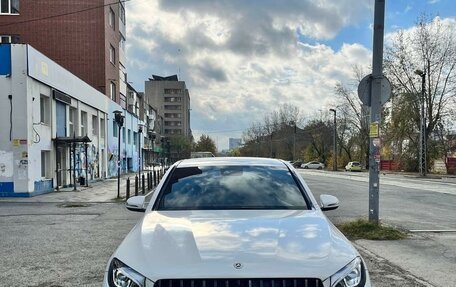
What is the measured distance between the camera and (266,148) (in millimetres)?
114375

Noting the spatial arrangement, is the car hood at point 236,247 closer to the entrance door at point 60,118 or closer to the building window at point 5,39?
the entrance door at point 60,118

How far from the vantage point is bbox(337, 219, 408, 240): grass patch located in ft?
30.3

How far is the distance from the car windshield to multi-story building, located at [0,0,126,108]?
31.4m

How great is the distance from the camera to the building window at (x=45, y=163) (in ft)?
76.8

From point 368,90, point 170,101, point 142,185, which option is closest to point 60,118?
point 142,185

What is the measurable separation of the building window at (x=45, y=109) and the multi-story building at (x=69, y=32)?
503 inches

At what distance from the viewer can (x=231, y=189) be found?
4.93 m

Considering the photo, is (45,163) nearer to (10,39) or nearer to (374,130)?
(10,39)

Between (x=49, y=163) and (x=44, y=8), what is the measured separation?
16214mm

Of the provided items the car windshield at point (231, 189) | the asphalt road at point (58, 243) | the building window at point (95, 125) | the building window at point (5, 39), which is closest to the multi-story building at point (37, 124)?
the building window at point (95, 125)

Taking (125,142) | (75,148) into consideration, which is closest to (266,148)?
(125,142)

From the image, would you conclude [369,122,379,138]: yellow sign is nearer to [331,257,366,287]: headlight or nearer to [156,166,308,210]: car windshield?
[156,166,308,210]: car windshield

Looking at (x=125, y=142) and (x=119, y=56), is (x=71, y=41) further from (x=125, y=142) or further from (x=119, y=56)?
(x=125, y=142)

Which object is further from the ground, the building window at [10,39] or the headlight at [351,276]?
the building window at [10,39]
